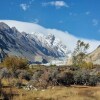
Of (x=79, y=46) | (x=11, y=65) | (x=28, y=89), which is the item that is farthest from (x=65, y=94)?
(x=79, y=46)

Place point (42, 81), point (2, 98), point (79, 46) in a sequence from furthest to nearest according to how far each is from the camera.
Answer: point (79, 46)
point (42, 81)
point (2, 98)

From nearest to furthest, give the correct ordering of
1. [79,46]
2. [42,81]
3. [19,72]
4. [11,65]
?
[42,81]
[19,72]
[11,65]
[79,46]

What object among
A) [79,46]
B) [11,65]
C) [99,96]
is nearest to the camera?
[99,96]

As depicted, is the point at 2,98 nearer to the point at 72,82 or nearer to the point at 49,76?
the point at 49,76

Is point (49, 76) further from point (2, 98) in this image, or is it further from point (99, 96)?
point (2, 98)

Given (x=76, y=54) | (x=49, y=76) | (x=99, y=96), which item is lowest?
(x=99, y=96)

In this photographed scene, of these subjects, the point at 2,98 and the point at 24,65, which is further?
the point at 24,65

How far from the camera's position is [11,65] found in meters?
83.4

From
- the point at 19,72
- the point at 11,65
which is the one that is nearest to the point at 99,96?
the point at 19,72

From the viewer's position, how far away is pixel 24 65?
8888 centimetres

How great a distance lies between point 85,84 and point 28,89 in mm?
16938

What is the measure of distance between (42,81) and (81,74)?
11109mm

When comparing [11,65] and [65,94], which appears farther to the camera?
[11,65]

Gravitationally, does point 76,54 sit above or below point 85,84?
above
